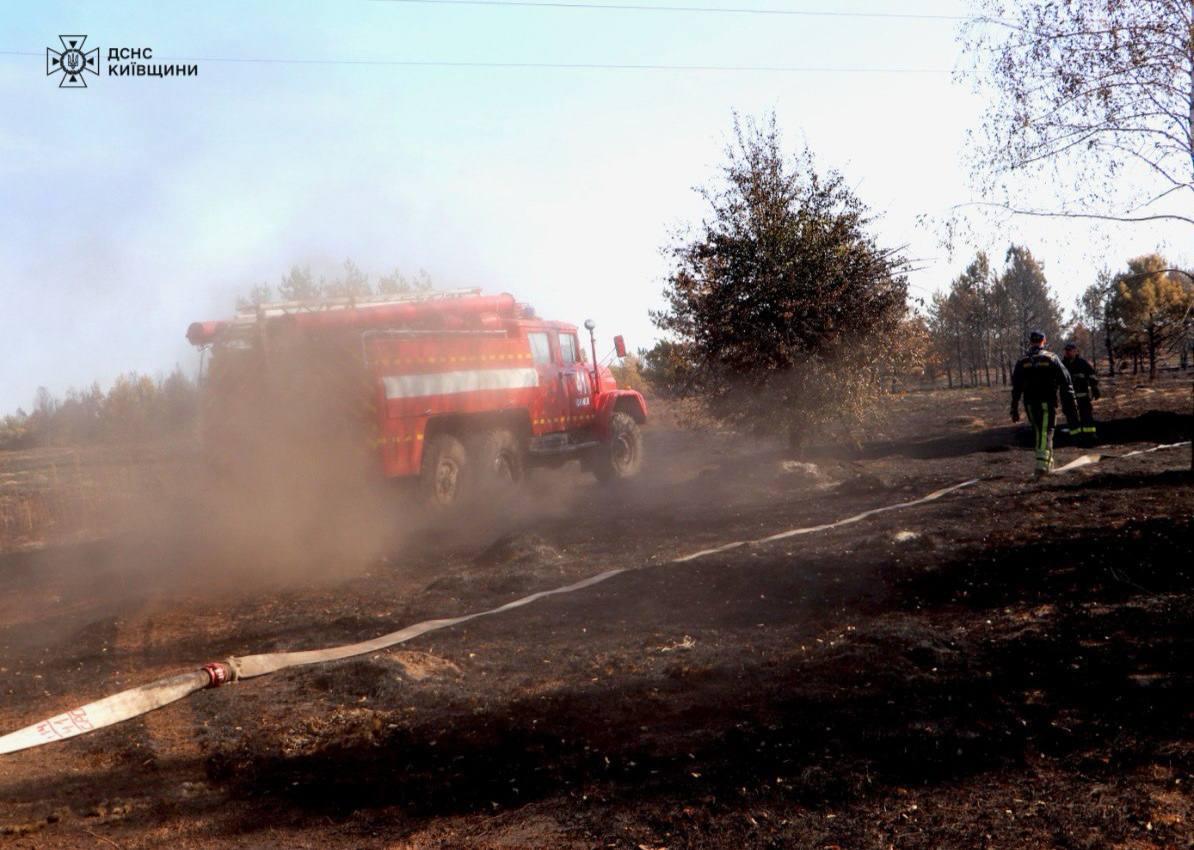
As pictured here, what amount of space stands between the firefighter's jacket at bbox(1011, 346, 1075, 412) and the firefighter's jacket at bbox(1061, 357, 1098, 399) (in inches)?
140

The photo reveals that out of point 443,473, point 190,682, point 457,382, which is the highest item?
point 457,382

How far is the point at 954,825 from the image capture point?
371cm

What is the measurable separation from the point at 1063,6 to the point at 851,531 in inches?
330

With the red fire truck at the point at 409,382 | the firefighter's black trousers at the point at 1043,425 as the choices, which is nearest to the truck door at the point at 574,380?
the red fire truck at the point at 409,382

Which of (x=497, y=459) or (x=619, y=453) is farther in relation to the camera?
(x=619, y=453)

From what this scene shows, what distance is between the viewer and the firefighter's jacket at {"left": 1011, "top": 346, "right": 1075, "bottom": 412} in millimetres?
12820

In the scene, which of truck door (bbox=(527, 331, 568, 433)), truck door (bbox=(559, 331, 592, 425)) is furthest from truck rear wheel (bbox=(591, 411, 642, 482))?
truck door (bbox=(527, 331, 568, 433))

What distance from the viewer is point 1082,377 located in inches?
653

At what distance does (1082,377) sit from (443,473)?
10.9 meters

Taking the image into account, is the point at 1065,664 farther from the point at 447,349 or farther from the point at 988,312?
the point at 988,312

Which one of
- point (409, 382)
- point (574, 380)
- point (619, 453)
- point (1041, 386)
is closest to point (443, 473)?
point (409, 382)

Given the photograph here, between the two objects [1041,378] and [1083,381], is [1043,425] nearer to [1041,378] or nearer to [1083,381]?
[1041,378]

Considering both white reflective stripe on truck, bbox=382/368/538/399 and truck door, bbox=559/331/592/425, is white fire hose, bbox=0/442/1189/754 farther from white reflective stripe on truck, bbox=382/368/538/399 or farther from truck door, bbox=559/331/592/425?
truck door, bbox=559/331/592/425

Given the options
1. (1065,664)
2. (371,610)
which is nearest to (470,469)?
(371,610)
